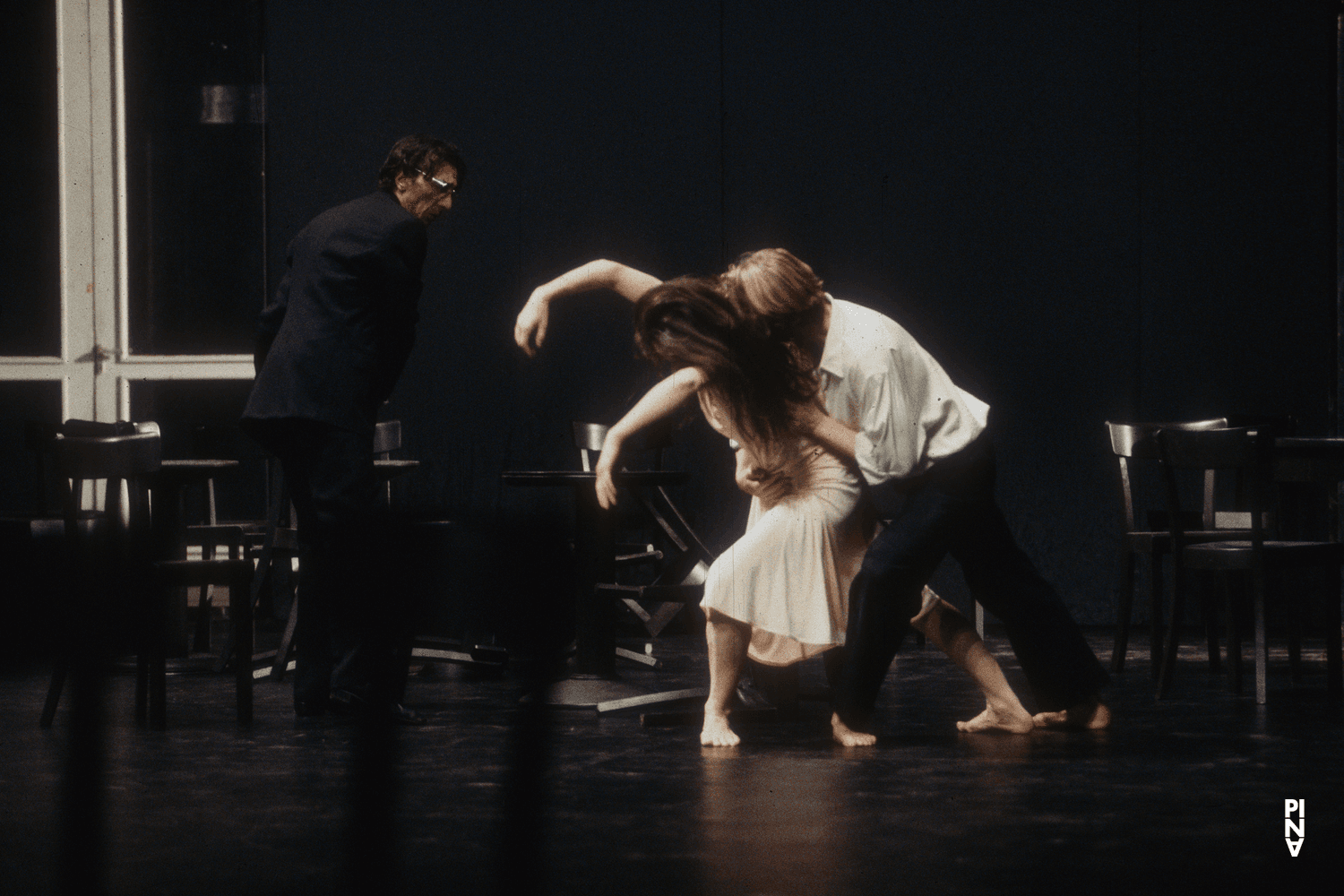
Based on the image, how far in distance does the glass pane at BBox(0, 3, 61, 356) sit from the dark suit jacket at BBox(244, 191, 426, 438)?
11.7 feet

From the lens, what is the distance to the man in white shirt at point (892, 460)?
3291 millimetres

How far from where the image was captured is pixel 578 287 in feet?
11.7

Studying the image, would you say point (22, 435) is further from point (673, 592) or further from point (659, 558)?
point (673, 592)

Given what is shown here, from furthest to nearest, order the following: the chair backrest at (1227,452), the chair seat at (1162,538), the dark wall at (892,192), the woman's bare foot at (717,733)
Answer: the dark wall at (892,192) < the chair seat at (1162,538) < the chair backrest at (1227,452) < the woman's bare foot at (717,733)

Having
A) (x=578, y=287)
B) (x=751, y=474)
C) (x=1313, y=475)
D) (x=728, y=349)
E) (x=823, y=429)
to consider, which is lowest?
(x=1313, y=475)

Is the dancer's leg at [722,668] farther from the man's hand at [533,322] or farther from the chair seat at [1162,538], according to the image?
the chair seat at [1162,538]

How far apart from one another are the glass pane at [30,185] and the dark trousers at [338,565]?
3594 millimetres

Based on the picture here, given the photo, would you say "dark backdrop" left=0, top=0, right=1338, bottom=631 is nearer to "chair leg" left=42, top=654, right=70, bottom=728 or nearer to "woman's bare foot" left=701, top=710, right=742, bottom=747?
"chair leg" left=42, top=654, right=70, bottom=728

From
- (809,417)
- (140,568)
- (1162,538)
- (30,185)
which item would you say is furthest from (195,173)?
(1162,538)

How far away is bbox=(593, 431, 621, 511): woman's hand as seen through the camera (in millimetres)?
3279

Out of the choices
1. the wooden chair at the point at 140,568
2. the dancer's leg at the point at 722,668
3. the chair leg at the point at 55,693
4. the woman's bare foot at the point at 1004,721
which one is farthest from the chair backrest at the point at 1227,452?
the chair leg at the point at 55,693

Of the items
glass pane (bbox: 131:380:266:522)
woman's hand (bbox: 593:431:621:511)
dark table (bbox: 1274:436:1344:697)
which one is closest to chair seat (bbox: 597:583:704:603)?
woman's hand (bbox: 593:431:621:511)

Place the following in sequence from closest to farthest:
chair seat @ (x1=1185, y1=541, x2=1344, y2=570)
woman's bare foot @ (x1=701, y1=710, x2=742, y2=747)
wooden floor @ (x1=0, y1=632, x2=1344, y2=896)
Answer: wooden floor @ (x1=0, y1=632, x2=1344, y2=896) → woman's bare foot @ (x1=701, y1=710, x2=742, y2=747) → chair seat @ (x1=1185, y1=541, x2=1344, y2=570)

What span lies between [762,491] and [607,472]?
1.48 ft
